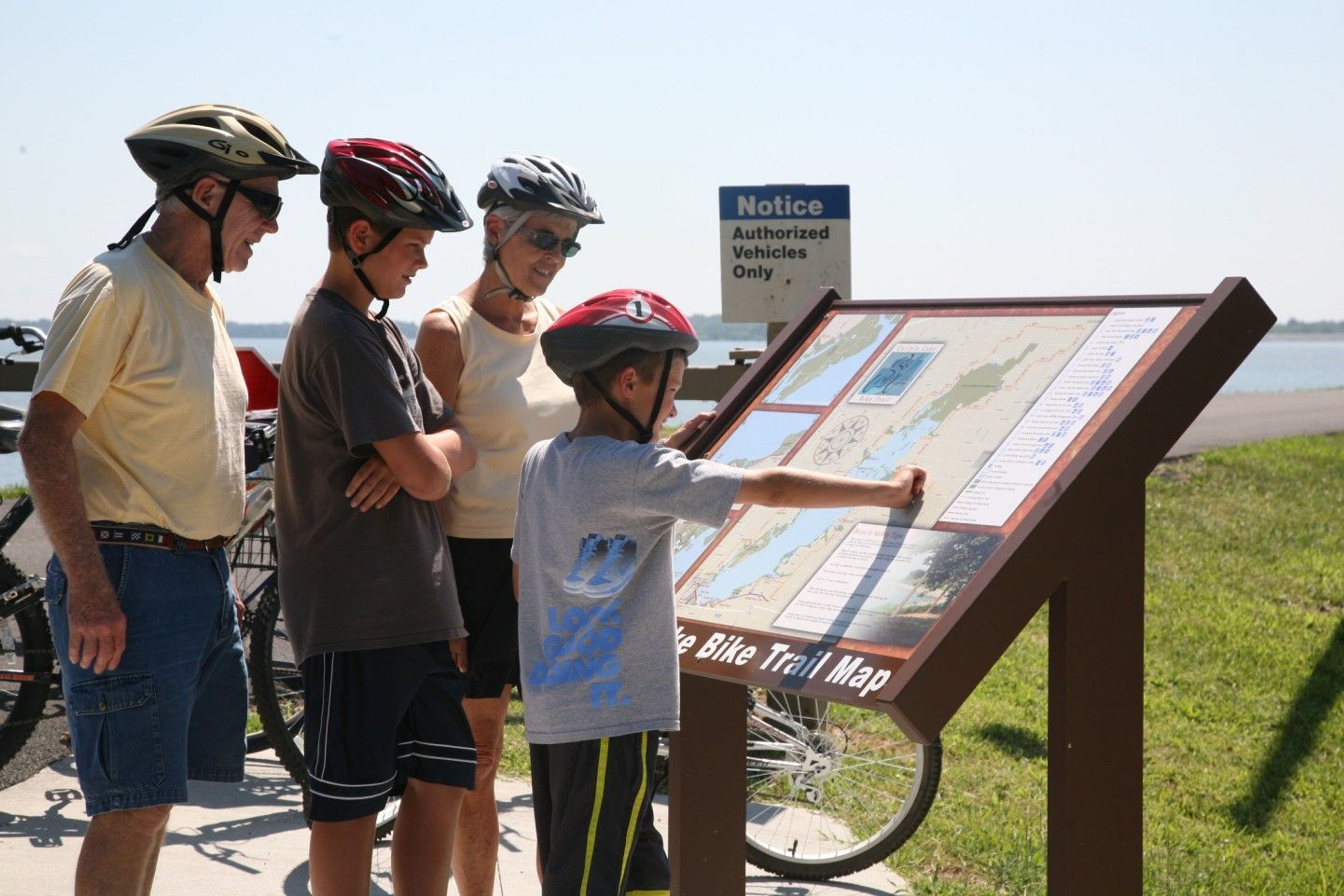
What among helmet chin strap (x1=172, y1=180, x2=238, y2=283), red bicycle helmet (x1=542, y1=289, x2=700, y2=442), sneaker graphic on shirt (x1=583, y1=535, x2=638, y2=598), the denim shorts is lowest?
the denim shorts

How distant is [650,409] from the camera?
8.71 feet

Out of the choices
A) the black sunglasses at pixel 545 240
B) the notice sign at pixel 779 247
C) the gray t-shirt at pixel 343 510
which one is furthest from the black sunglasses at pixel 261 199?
the notice sign at pixel 779 247

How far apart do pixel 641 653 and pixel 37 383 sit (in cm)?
119

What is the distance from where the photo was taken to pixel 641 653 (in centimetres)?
258

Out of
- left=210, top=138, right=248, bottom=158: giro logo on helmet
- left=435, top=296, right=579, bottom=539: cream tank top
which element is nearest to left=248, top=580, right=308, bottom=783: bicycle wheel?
left=435, top=296, right=579, bottom=539: cream tank top

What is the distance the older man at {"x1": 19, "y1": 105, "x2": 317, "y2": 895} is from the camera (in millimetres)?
2617

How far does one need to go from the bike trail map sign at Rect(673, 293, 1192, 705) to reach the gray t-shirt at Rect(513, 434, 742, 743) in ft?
0.52

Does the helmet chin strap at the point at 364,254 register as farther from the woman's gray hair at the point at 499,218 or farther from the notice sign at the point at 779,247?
the notice sign at the point at 779,247

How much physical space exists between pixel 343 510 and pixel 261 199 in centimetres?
64

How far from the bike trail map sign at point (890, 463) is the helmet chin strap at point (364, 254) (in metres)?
0.84

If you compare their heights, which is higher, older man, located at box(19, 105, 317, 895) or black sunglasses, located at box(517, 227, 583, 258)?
black sunglasses, located at box(517, 227, 583, 258)

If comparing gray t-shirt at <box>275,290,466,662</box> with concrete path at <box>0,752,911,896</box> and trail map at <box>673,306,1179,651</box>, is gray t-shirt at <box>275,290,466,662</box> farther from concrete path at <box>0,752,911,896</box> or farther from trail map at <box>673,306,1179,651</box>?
concrete path at <box>0,752,911,896</box>

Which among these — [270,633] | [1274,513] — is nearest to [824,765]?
[270,633]

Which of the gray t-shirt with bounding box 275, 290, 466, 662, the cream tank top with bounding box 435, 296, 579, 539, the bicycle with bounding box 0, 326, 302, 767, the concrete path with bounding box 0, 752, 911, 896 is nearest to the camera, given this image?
the gray t-shirt with bounding box 275, 290, 466, 662
